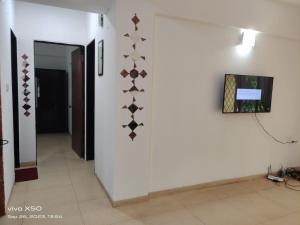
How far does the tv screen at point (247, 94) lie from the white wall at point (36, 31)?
2663mm

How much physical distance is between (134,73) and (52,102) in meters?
4.82

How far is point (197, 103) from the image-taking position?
3102 mm

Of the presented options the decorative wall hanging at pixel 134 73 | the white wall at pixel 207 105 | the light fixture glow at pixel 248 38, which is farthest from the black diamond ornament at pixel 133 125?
the light fixture glow at pixel 248 38

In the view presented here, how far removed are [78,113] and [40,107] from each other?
8.20 feet

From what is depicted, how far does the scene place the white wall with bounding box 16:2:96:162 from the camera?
151 inches

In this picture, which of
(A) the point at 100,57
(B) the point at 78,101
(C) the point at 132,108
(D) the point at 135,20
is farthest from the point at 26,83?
(D) the point at 135,20

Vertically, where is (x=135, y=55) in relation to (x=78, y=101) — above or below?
above

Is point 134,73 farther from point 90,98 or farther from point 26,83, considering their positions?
point 26,83

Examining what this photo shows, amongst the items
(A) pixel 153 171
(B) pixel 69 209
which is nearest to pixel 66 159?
(B) pixel 69 209

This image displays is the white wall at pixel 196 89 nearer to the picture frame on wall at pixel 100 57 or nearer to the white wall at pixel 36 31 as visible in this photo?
the picture frame on wall at pixel 100 57

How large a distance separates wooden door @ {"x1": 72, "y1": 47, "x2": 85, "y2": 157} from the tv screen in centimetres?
262

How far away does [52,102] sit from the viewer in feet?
22.0

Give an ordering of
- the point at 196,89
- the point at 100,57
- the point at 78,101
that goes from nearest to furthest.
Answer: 1. the point at 196,89
2. the point at 100,57
3. the point at 78,101

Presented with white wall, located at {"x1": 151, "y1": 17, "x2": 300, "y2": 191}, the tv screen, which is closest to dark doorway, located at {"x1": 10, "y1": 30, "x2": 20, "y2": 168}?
white wall, located at {"x1": 151, "y1": 17, "x2": 300, "y2": 191}
